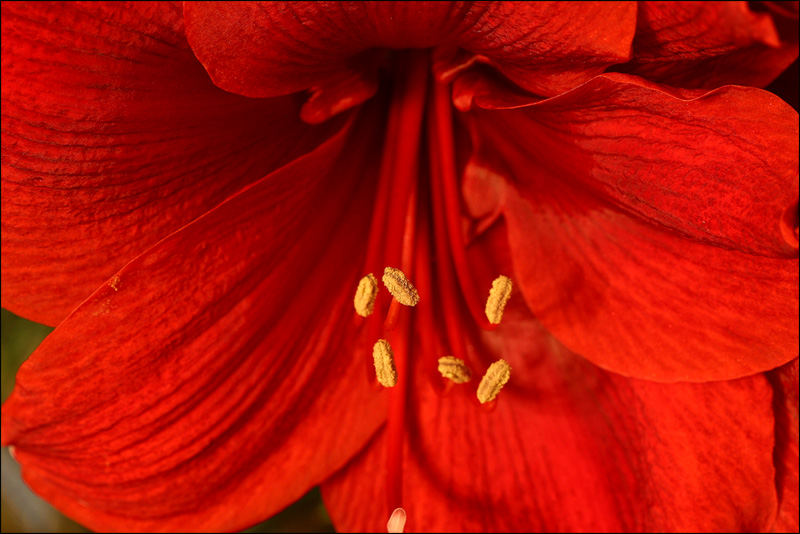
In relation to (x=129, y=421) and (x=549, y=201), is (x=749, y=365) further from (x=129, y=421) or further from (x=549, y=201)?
(x=129, y=421)

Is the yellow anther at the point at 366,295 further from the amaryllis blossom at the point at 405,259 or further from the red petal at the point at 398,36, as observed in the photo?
the red petal at the point at 398,36

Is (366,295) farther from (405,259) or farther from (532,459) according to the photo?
(532,459)

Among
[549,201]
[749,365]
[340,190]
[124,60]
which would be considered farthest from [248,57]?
[749,365]

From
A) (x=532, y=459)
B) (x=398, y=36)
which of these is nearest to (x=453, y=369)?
(x=532, y=459)

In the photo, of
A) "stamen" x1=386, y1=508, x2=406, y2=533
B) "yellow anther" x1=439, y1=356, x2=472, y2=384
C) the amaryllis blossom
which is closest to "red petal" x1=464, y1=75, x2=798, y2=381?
the amaryllis blossom

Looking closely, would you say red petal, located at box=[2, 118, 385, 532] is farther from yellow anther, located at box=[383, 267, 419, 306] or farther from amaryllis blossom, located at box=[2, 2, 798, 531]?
yellow anther, located at box=[383, 267, 419, 306]

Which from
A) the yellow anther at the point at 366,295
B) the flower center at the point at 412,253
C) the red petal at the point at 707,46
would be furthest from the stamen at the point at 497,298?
the red petal at the point at 707,46
